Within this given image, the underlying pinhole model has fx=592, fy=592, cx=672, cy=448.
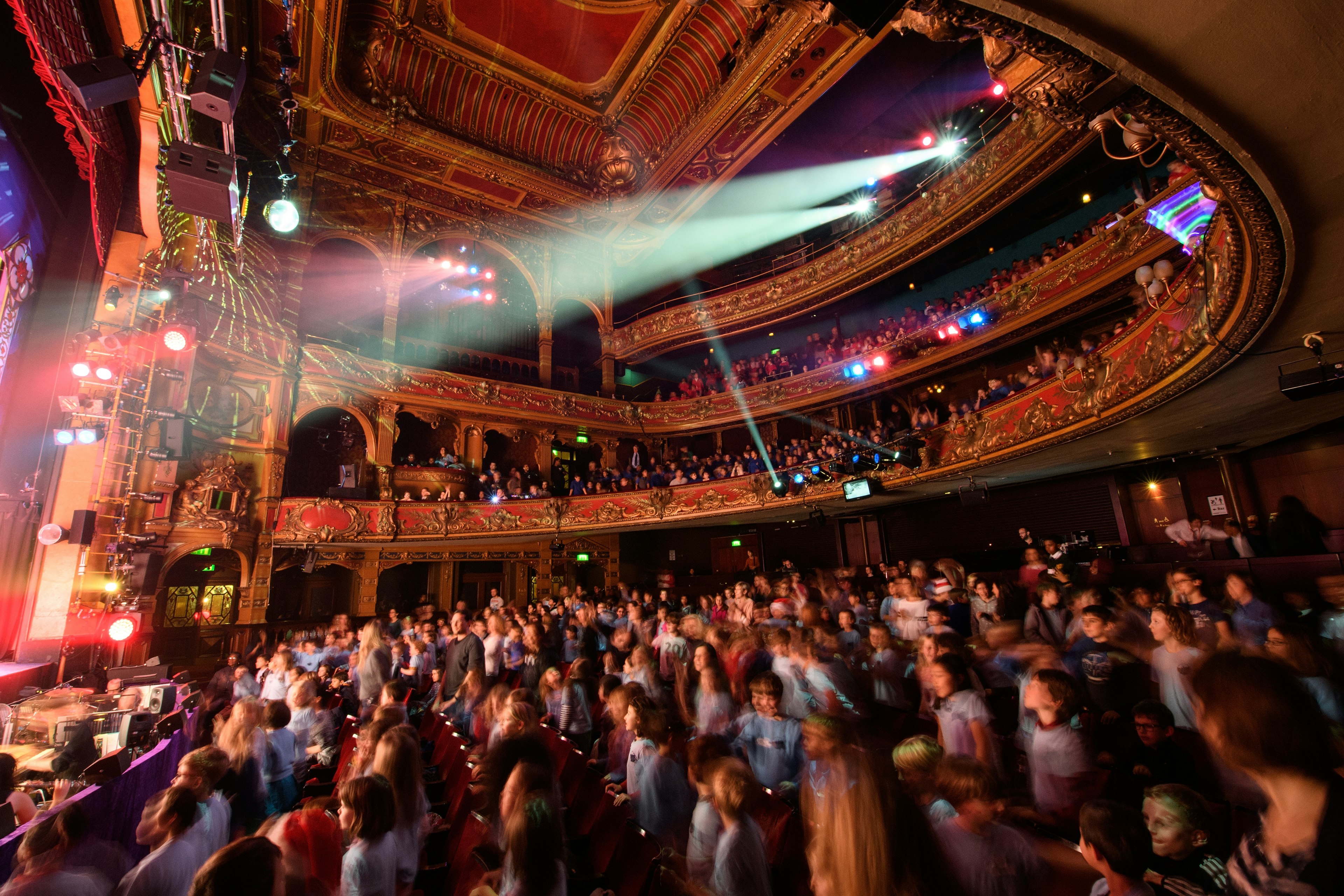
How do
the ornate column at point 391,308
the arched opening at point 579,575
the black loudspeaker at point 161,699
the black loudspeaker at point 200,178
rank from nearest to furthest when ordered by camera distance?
the black loudspeaker at point 200,178
the black loudspeaker at point 161,699
the ornate column at point 391,308
the arched opening at point 579,575

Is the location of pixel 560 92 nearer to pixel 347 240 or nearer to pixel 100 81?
pixel 347 240

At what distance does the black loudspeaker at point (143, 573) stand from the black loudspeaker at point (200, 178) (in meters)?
7.17

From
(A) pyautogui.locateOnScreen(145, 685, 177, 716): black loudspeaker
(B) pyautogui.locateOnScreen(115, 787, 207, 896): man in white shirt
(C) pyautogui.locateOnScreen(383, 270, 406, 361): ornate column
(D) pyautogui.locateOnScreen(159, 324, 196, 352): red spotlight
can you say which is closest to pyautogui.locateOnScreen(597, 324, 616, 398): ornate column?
(C) pyautogui.locateOnScreen(383, 270, 406, 361): ornate column

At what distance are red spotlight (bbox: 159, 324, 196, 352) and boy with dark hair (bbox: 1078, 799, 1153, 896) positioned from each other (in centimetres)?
1078

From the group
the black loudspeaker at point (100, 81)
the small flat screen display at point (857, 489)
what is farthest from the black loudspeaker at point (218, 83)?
the small flat screen display at point (857, 489)

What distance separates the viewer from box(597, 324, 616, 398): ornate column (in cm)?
1886

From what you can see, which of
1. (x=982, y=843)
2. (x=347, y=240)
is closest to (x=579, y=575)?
(x=347, y=240)

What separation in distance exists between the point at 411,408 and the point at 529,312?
A: 220 inches

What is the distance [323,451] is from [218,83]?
453 inches

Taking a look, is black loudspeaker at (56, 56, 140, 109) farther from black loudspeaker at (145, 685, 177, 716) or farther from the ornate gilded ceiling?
the ornate gilded ceiling

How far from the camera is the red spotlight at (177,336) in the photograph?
8.34 meters

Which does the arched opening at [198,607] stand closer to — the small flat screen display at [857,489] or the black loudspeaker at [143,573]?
the black loudspeaker at [143,573]

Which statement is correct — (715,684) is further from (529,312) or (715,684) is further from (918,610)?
(529,312)

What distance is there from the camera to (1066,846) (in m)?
2.16
